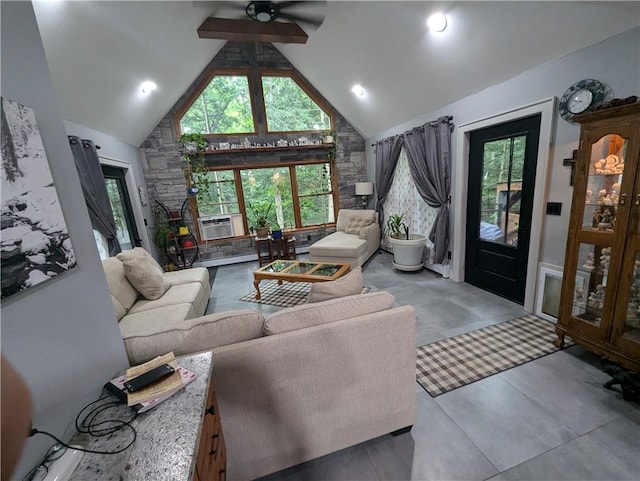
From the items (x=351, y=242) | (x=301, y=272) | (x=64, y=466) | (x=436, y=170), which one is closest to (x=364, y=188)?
(x=351, y=242)

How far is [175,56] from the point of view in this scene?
3.38 m

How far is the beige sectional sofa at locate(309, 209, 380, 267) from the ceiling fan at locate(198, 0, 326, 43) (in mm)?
2738

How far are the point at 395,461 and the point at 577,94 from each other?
115 inches

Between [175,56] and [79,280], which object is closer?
[79,280]

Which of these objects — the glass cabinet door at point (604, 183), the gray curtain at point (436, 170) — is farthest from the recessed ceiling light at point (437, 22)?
the glass cabinet door at point (604, 183)

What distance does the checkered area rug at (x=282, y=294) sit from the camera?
334cm

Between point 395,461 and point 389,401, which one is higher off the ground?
point 389,401

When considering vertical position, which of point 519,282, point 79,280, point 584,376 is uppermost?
point 79,280

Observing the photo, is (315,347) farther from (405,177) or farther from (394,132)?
(394,132)

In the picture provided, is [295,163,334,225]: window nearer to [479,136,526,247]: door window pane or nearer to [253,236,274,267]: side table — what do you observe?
[253,236,274,267]: side table

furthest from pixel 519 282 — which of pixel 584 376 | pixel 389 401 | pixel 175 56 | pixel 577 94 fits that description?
pixel 175 56

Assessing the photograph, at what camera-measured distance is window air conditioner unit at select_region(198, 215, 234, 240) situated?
508cm

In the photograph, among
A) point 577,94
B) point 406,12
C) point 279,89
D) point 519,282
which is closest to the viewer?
point 577,94

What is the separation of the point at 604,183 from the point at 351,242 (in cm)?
288
